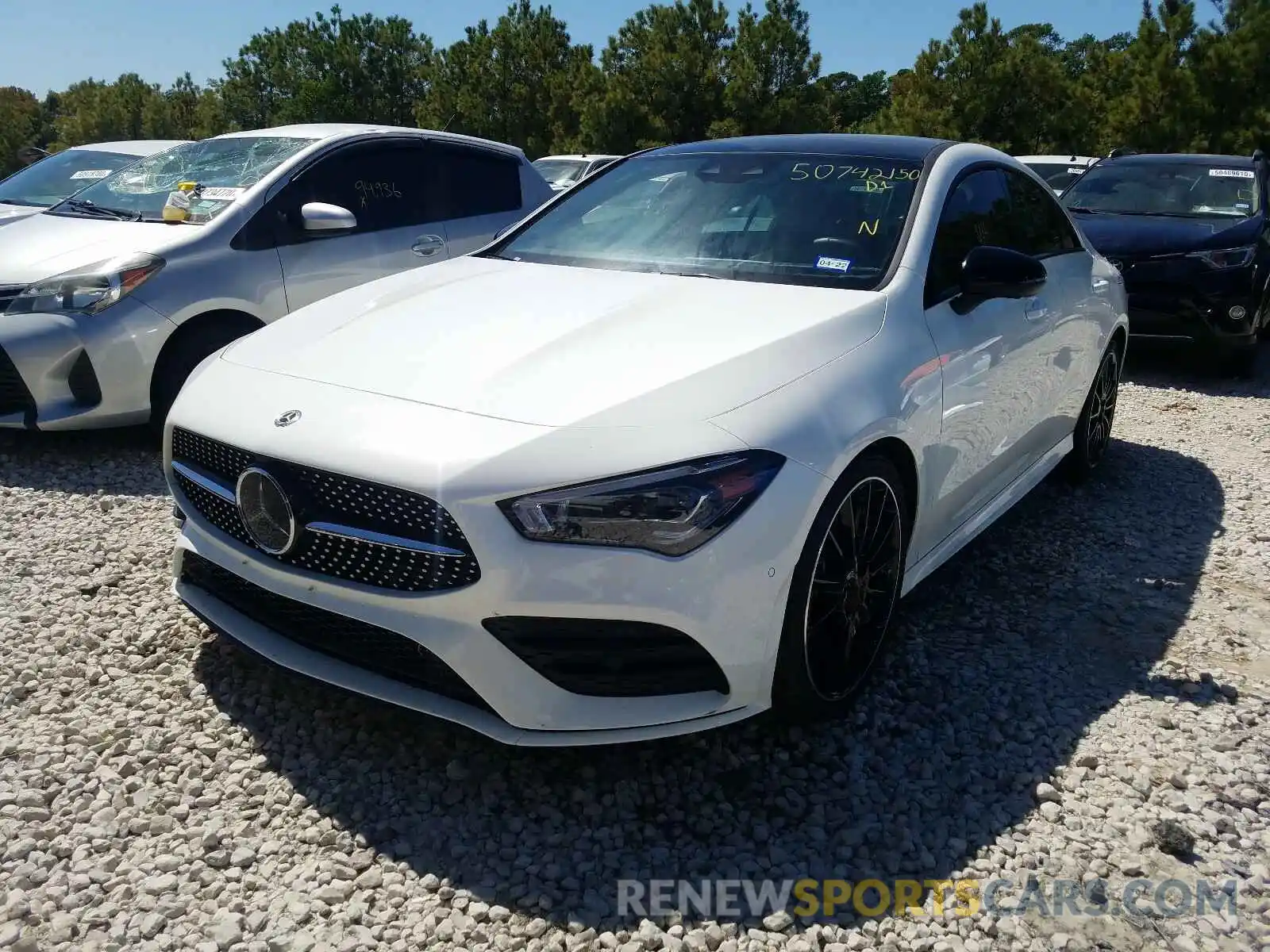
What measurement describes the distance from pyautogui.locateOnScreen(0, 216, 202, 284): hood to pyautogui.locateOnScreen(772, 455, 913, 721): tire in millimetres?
3795

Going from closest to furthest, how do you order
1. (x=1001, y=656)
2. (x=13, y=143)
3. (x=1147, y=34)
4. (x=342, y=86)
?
(x=1001, y=656), (x=1147, y=34), (x=342, y=86), (x=13, y=143)

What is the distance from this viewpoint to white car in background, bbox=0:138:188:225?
808cm

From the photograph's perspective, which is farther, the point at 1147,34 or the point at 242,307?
the point at 1147,34

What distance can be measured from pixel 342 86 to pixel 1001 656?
3906cm

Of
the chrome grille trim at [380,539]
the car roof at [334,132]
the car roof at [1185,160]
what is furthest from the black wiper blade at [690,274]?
the car roof at [1185,160]

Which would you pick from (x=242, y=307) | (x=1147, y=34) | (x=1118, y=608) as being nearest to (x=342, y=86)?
(x=1147, y=34)

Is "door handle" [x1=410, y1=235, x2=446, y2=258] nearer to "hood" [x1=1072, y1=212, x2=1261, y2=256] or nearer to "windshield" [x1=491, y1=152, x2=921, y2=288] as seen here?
"windshield" [x1=491, y1=152, x2=921, y2=288]

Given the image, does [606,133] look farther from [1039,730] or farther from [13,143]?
[13,143]

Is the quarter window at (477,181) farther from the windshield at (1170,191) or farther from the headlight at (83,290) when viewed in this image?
the windshield at (1170,191)

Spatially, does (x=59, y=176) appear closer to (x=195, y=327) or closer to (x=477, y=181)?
(x=477, y=181)

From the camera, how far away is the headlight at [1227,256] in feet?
23.9

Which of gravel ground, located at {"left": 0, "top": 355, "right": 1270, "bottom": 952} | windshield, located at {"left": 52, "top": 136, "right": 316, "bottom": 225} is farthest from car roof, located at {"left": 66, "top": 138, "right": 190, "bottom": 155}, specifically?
gravel ground, located at {"left": 0, "top": 355, "right": 1270, "bottom": 952}

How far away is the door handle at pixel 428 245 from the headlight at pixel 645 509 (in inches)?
158

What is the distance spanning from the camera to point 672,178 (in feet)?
12.9
